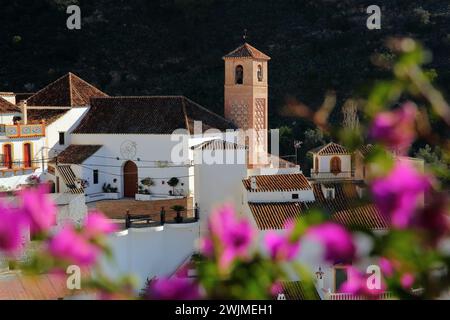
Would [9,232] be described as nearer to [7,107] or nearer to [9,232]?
[9,232]

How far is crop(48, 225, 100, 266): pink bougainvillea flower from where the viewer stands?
5.46 feet

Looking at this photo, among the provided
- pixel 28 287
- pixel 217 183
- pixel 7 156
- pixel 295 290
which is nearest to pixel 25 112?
pixel 7 156

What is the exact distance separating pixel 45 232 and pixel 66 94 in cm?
2325

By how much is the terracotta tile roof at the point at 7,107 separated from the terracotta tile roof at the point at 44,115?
1.60ft

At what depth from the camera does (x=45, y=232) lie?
5.81 ft

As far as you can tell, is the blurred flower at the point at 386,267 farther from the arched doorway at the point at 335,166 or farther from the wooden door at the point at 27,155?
the arched doorway at the point at 335,166

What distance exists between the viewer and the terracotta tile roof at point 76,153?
22.3 m

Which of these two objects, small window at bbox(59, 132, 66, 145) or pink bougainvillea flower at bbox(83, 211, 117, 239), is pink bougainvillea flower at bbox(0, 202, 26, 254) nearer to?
pink bougainvillea flower at bbox(83, 211, 117, 239)

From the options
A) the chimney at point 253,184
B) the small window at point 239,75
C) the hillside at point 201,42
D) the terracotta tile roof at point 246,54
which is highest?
the hillside at point 201,42

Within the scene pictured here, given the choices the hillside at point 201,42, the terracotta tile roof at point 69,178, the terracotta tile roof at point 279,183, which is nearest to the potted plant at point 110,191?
the terracotta tile roof at point 69,178

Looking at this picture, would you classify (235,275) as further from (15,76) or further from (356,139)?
(15,76)

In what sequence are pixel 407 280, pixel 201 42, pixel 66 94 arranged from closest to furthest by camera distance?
pixel 407 280 < pixel 66 94 < pixel 201 42

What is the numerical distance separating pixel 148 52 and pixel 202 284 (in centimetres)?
4112

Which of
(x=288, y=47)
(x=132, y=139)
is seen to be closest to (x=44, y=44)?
(x=288, y=47)
